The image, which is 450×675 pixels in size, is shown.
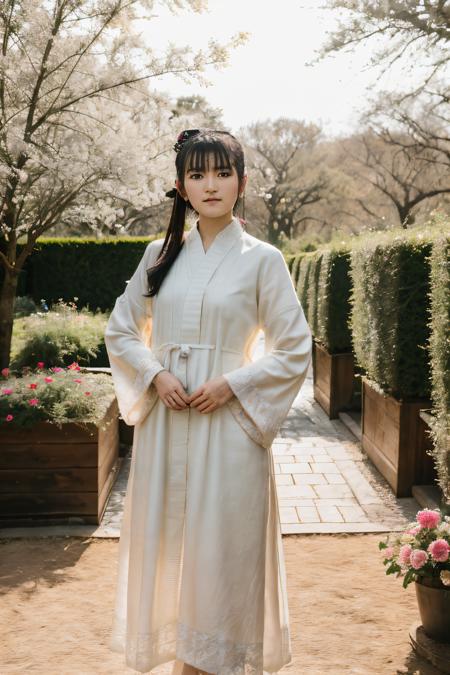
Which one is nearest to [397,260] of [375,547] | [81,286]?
[375,547]

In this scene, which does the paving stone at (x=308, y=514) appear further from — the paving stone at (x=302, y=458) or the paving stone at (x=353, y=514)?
the paving stone at (x=302, y=458)

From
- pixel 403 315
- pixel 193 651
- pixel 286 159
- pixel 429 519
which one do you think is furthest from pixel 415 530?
pixel 286 159

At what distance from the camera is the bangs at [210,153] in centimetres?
207

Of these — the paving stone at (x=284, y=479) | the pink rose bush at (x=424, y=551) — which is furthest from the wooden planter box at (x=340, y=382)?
the pink rose bush at (x=424, y=551)

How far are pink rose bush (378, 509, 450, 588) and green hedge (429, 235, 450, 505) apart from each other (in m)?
0.89

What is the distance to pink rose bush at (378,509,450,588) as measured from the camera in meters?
2.69

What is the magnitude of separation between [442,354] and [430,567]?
1.55m

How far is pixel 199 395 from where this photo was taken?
2.00 metres

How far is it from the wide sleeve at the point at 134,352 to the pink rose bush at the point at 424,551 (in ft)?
4.57

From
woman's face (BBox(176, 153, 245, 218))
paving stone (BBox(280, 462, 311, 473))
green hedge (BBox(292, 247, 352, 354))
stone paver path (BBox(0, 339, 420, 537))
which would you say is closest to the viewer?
woman's face (BBox(176, 153, 245, 218))

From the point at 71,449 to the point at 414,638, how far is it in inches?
94.7

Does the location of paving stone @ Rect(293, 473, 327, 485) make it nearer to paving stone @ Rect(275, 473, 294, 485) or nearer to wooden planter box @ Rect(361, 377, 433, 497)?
paving stone @ Rect(275, 473, 294, 485)

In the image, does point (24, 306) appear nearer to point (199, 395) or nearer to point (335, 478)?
point (335, 478)

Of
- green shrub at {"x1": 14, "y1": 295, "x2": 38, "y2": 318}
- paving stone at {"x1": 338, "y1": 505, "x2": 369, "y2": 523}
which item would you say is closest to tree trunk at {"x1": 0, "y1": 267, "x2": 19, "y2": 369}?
paving stone at {"x1": 338, "y1": 505, "x2": 369, "y2": 523}
